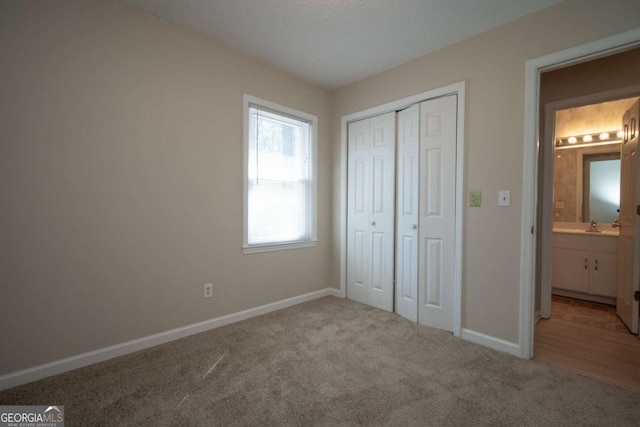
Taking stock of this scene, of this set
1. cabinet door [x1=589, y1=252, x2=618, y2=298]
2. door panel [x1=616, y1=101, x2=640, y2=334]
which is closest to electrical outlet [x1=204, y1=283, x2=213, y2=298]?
door panel [x1=616, y1=101, x2=640, y2=334]

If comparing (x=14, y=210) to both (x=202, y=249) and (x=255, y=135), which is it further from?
(x=255, y=135)

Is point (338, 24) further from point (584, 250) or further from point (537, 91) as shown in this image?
point (584, 250)

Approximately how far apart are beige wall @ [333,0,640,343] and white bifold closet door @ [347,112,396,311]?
79 centimetres

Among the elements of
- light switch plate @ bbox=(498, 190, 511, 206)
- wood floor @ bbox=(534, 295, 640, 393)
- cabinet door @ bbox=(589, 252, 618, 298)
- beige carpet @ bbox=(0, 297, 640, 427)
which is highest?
light switch plate @ bbox=(498, 190, 511, 206)

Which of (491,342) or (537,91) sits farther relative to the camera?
(491,342)

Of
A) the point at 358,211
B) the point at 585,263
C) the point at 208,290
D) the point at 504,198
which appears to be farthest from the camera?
the point at 585,263

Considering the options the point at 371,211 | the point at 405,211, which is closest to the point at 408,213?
the point at 405,211

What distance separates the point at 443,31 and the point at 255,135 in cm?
191

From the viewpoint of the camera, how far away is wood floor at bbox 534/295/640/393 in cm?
197

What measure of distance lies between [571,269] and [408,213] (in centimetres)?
256

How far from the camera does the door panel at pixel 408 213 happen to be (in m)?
2.83

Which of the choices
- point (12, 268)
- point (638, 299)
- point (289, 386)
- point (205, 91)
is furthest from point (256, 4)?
point (638, 299)

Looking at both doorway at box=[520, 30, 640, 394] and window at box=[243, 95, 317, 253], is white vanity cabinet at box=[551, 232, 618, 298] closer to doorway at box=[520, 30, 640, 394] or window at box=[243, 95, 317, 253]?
doorway at box=[520, 30, 640, 394]

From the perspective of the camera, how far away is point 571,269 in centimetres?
368
